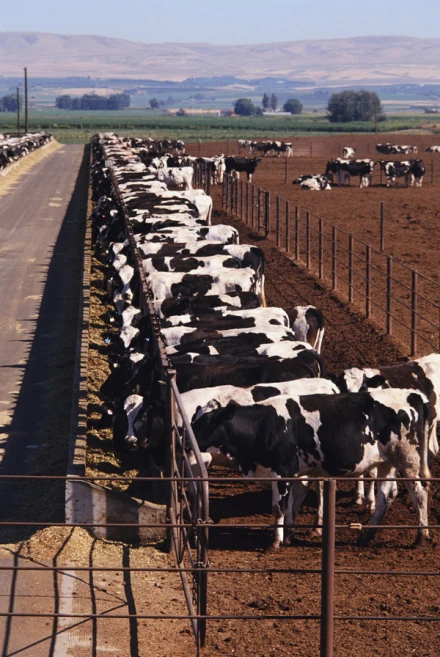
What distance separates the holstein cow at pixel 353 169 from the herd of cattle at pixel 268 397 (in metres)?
31.3

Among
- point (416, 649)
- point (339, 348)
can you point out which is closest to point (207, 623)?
point (416, 649)

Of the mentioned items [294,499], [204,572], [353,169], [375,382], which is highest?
[353,169]

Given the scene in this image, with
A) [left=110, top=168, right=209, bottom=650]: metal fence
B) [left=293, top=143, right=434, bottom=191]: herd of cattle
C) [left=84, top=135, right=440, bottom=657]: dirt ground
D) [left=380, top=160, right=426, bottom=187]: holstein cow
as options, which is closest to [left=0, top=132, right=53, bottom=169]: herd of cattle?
[left=293, top=143, right=434, bottom=191]: herd of cattle

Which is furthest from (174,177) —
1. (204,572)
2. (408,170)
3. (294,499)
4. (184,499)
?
(204,572)

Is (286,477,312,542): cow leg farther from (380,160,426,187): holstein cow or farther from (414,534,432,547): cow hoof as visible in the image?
(380,160,426,187): holstein cow

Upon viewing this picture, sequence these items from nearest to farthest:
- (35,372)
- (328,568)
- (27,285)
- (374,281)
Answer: (328,568) → (35,372) → (374,281) → (27,285)

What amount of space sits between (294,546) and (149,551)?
133 cm

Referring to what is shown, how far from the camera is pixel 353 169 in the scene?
158ft

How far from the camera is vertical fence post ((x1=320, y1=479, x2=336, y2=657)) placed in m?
5.93

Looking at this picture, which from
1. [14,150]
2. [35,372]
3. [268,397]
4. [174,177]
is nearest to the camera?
[268,397]

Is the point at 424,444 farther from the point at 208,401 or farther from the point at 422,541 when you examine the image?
the point at 208,401

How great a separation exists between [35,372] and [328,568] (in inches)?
414

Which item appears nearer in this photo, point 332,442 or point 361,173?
point 332,442

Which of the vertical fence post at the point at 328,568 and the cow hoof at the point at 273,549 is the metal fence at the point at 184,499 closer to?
the cow hoof at the point at 273,549
